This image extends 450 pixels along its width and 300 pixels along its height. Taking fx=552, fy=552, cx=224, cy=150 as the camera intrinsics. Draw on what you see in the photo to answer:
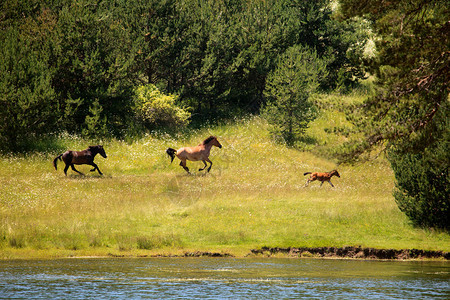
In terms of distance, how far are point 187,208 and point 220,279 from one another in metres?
13.3

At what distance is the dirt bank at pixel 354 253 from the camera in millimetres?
26703

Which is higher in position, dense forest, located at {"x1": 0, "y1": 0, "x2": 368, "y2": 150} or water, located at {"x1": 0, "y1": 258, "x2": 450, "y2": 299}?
dense forest, located at {"x1": 0, "y1": 0, "x2": 368, "y2": 150}

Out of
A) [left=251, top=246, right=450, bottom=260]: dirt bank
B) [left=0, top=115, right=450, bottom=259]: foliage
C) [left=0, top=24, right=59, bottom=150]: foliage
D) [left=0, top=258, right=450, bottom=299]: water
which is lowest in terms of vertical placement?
[left=0, top=258, right=450, bottom=299]: water

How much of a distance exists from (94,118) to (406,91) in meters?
34.4

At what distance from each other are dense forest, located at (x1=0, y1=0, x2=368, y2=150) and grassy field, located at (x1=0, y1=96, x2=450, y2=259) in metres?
4.82

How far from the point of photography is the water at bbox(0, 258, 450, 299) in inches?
697

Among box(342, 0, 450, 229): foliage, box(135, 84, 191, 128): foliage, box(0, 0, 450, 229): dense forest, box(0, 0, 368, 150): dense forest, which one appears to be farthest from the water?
box(135, 84, 191, 128): foliage

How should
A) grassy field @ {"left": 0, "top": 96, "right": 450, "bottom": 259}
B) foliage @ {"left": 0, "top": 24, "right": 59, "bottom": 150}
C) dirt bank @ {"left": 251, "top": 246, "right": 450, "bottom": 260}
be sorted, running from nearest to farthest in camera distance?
1. dirt bank @ {"left": 251, "top": 246, "right": 450, "bottom": 260}
2. grassy field @ {"left": 0, "top": 96, "right": 450, "bottom": 259}
3. foliage @ {"left": 0, "top": 24, "right": 59, "bottom": 150}

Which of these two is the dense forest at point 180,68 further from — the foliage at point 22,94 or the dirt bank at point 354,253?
the dirt bank at point 354,253

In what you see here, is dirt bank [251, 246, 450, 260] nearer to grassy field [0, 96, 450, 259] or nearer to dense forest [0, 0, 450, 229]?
grassy field [0, 96, 450, 259]

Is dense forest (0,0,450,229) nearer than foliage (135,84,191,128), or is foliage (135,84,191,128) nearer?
dense forest (0,0,450,229)

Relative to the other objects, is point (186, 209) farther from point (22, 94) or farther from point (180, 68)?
point (180, 68)

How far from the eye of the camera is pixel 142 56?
5753 centimetres

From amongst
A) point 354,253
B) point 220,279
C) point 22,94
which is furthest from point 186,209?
point 22,94
